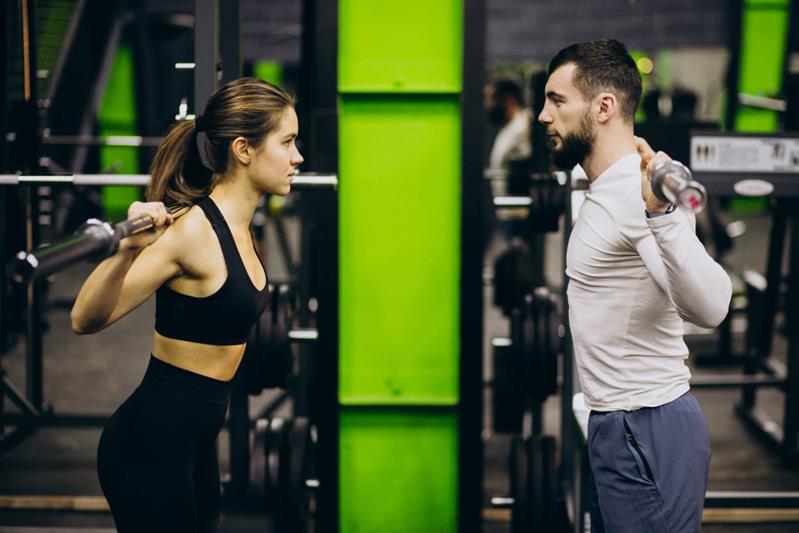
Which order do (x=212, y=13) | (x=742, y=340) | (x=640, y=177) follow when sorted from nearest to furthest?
1. (x=640, y=177)
2. (x=212, y=13)
3. (x=742, y=340)

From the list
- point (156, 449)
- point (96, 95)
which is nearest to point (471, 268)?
point (156, 449)

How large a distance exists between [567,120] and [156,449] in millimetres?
985

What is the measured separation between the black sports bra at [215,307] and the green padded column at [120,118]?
9261 mm

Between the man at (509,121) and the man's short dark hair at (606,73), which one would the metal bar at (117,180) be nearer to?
the man's short dark hair at (606,73)

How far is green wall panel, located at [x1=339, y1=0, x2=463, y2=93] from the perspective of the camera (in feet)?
8.29

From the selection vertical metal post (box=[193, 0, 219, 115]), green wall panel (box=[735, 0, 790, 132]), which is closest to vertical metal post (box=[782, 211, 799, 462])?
vertical metal post (box=[193, 0, 219, 115])

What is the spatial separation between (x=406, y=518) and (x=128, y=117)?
913 centimetres

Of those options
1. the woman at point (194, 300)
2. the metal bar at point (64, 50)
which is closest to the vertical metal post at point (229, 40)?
the woman at point (194, 300)

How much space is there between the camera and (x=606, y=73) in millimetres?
1711

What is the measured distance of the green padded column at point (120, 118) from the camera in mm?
10688

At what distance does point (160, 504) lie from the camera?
179 cm

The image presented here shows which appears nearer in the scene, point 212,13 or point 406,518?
point 212,13

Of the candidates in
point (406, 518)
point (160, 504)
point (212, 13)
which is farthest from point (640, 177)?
point (406, 518)

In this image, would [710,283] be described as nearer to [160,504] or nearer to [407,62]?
[160,504]
